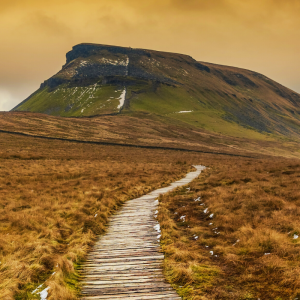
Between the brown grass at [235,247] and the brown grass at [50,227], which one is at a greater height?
the brown grass at [235,247]

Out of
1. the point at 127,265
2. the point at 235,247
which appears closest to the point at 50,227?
the point at 127,265

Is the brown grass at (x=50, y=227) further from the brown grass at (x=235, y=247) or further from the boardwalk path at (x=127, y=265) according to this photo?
the brown grass at (x=235, y=247)

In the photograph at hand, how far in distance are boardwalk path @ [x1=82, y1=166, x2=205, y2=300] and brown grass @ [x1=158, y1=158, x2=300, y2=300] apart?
1.44ft

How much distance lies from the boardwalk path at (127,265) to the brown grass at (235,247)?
0.44m

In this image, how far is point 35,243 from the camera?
10.9 m

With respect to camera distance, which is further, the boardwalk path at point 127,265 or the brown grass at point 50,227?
the brown grass at point 50,227

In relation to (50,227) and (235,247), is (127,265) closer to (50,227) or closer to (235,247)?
(235,247)

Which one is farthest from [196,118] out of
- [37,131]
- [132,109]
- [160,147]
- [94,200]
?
[94,200]

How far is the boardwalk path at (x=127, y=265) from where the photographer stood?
734cm

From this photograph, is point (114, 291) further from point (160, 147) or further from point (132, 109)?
Answer: point (132, 109)

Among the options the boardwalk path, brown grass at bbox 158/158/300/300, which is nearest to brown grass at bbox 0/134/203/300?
the boardwalk path

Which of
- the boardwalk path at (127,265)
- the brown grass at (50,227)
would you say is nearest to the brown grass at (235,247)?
the boardwalk path at (127,265)

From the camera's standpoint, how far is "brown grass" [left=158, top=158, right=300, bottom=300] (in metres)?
7.30

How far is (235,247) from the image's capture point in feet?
33.6
